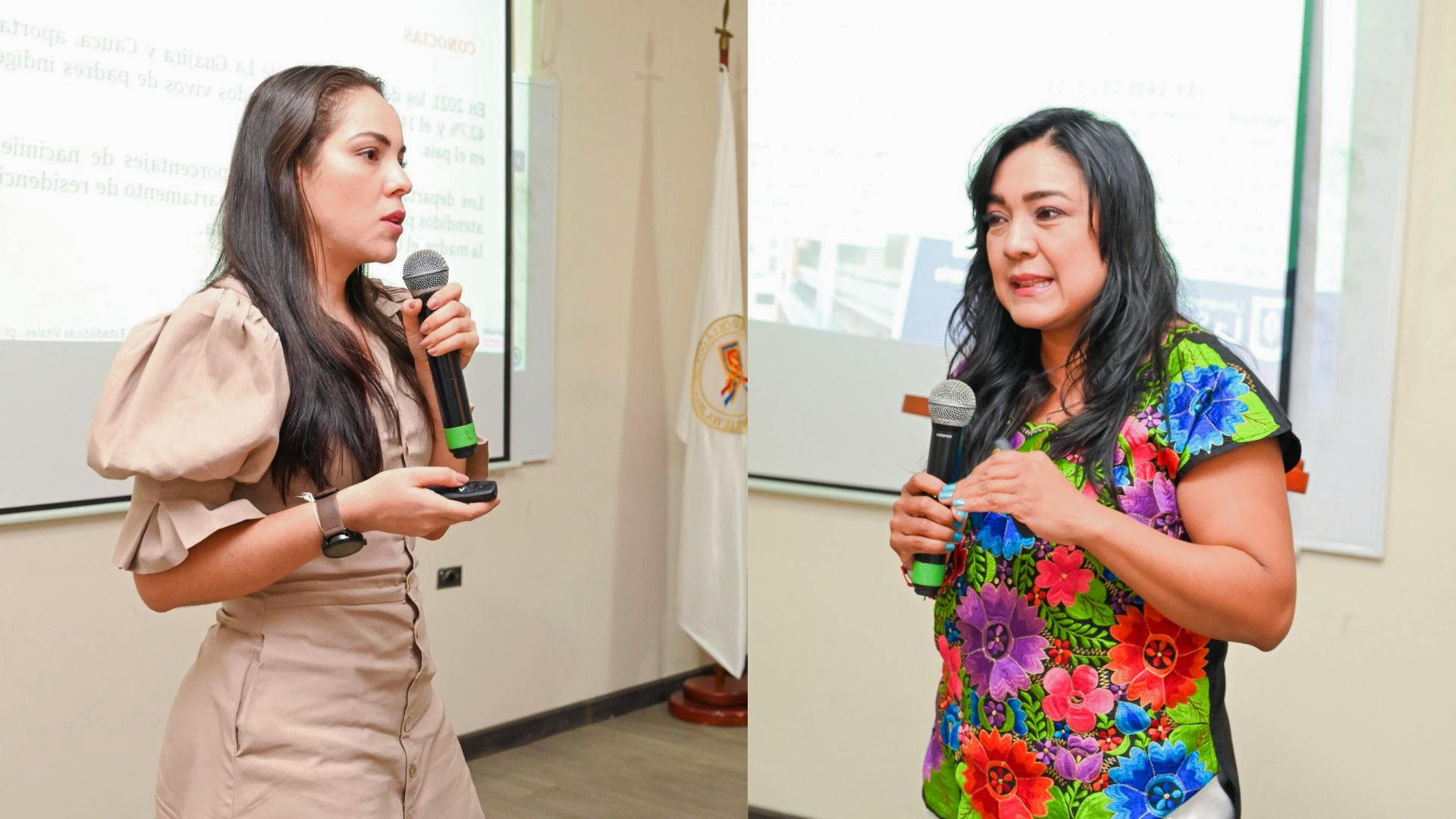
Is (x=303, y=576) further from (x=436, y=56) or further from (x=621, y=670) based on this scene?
(x=621, y=670)

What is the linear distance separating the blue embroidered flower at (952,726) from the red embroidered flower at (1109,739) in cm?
18

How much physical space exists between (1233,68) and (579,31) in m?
2.90

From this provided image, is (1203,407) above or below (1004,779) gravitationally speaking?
above

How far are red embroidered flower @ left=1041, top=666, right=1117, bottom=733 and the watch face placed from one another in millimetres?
783

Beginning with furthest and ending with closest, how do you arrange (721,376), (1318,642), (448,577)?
(721,376) < (448,577) < (1318,642)

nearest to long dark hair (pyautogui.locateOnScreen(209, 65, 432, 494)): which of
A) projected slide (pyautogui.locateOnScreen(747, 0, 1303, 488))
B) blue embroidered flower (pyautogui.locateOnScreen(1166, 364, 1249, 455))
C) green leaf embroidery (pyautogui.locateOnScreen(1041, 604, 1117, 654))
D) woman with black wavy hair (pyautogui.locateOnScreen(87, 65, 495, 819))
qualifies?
woman with black wavy hair (pyautogui.locateOnScreen(87, 65, 495, 819))

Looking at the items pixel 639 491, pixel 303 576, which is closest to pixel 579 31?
pixel 639 491

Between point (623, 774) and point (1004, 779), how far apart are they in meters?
2.88

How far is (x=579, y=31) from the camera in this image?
14.1 ft

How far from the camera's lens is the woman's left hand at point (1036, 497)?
1216mm

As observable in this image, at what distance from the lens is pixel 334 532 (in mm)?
1365

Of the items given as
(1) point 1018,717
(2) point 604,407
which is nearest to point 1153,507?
(1) point 1018,717

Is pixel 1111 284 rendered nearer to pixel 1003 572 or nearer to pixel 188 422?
pixel 1003 572

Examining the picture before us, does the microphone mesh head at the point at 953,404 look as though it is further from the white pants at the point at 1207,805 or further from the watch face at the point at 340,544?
the watch face at the point at 340,544
